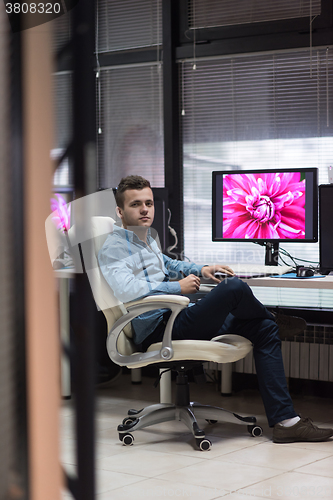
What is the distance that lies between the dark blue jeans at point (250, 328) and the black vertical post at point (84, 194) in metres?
1.80

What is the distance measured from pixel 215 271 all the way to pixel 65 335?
2.00m

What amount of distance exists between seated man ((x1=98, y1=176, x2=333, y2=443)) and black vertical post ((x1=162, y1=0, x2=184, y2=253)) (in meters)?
1.03

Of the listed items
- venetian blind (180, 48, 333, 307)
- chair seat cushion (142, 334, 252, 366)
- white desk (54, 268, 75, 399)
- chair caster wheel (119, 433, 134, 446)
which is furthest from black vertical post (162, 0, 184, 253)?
white desk (54, 268, 75, 399)

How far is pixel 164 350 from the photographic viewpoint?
2.40 metres

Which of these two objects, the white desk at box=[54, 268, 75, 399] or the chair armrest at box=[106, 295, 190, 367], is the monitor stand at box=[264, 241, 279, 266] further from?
the white desk at box=[54, 268, 75, 399]

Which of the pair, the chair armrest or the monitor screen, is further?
the monitor screen

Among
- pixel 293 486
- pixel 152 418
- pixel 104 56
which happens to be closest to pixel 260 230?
pixel 152 418

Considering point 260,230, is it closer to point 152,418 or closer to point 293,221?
point 293,221

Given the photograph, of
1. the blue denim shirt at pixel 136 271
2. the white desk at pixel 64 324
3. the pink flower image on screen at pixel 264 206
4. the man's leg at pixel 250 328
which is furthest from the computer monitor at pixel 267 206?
the white desk at pixel 64 324

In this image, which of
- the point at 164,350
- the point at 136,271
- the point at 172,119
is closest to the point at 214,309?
the point at 164,350

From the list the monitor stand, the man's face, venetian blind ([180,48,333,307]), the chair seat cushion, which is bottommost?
the chair seat cushion

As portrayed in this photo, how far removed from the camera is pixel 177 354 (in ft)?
7.97

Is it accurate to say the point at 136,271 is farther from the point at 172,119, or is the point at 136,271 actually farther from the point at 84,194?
the point at 84,194

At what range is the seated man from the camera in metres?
2.47
